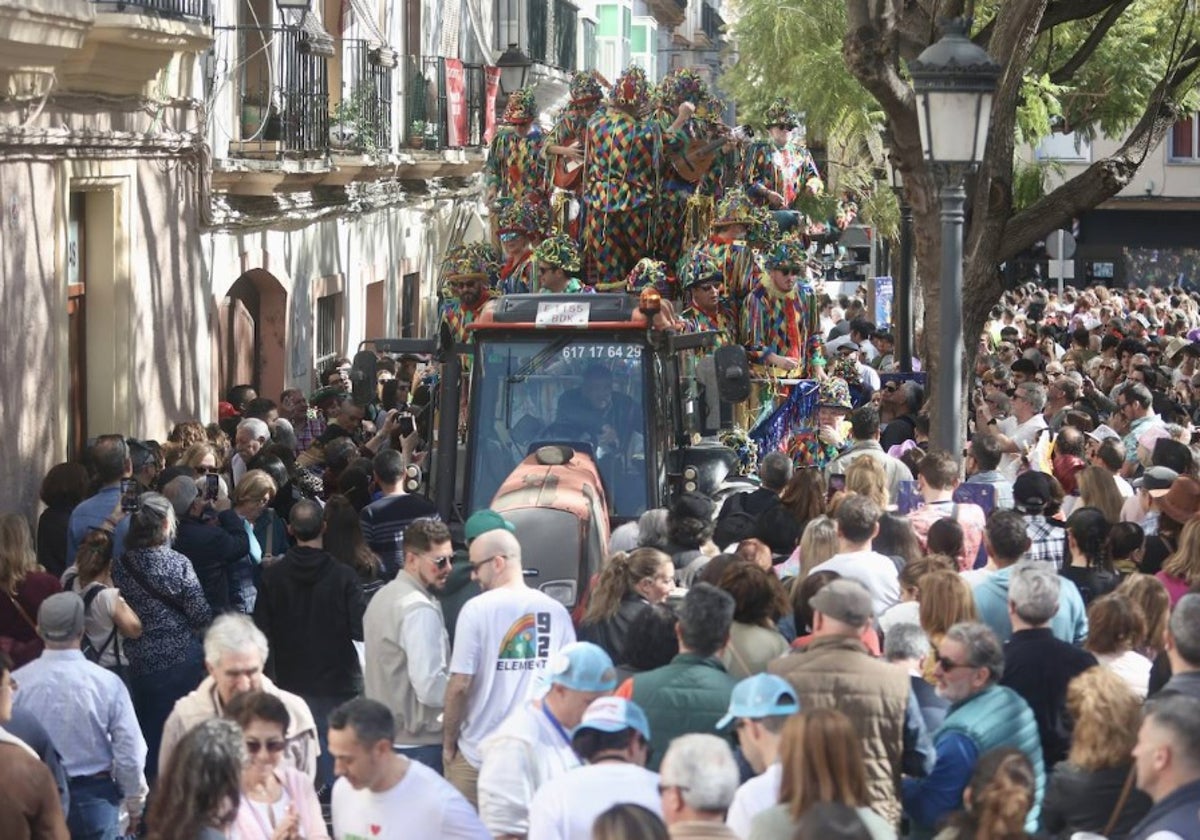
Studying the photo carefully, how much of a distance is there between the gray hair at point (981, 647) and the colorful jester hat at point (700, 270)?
684 centimetres

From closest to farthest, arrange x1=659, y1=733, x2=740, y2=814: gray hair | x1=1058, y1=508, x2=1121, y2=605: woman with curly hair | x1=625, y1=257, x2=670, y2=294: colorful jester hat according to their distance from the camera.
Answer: x1=659, y1=733, x2=740, y2=814: gray hair < x1=1058, y1=508, x2=1121, y2=605: woman with curly hair < x1=625, y1=257, x2=670, y2=294: colorful jester hat

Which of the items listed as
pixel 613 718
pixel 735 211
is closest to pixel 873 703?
pixel 613 718

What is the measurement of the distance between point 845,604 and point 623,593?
1.52 meters

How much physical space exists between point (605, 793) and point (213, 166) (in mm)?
13987

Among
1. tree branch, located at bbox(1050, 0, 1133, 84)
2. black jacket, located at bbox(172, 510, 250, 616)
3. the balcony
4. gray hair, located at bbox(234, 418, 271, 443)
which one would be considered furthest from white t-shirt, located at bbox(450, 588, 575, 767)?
the balcony

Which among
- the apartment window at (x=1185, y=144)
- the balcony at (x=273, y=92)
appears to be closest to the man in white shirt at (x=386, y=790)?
the balcony at (x=273, y=92)

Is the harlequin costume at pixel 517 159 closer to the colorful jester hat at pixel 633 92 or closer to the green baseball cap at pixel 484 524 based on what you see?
the colorful jester hat at pixel 633 92

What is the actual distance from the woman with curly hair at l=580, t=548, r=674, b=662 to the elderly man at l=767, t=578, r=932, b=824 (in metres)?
1.34

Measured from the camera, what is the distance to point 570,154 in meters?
15.1

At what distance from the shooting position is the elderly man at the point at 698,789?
19.9 feet

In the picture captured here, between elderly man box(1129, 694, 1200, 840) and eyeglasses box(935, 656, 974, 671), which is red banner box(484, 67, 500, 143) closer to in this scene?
eyeglasses box(935, 656, 974, 671)

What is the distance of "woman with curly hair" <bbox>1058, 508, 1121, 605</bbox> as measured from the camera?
10180 mm

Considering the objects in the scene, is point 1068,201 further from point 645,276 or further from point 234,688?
point 234,688

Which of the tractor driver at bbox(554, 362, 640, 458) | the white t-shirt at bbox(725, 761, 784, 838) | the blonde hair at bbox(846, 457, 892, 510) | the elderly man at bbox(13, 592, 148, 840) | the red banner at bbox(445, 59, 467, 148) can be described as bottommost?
the elderly man at bbox(13, 592, 148, 840)
